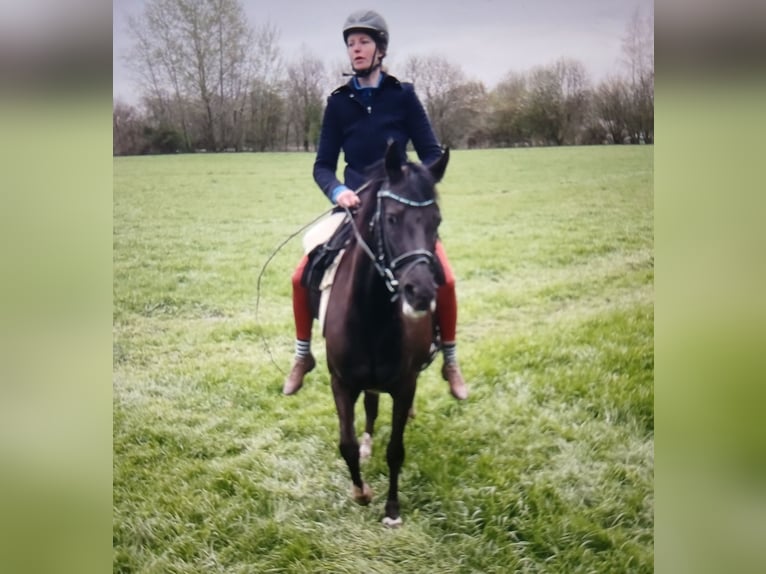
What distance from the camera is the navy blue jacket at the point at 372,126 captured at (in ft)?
9.09

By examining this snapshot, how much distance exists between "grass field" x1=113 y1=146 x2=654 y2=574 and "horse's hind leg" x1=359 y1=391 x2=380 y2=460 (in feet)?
0.12

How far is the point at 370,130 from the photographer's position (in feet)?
9.11

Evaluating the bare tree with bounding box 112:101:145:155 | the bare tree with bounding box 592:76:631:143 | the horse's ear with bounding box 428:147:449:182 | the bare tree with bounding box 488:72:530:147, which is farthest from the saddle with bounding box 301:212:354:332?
the bare tree with bounding box 592:76:631:143

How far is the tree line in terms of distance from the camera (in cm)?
282

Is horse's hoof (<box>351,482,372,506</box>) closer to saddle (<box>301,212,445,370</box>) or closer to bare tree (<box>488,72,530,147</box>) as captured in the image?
saddle (<box>301,212,445,370</box>)

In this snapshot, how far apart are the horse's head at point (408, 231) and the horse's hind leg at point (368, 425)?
599 millimetres

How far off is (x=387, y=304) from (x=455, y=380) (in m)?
0.54

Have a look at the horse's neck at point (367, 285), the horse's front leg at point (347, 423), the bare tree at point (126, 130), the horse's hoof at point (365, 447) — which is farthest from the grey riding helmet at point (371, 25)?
the horse's hoof at point (365, 447)
